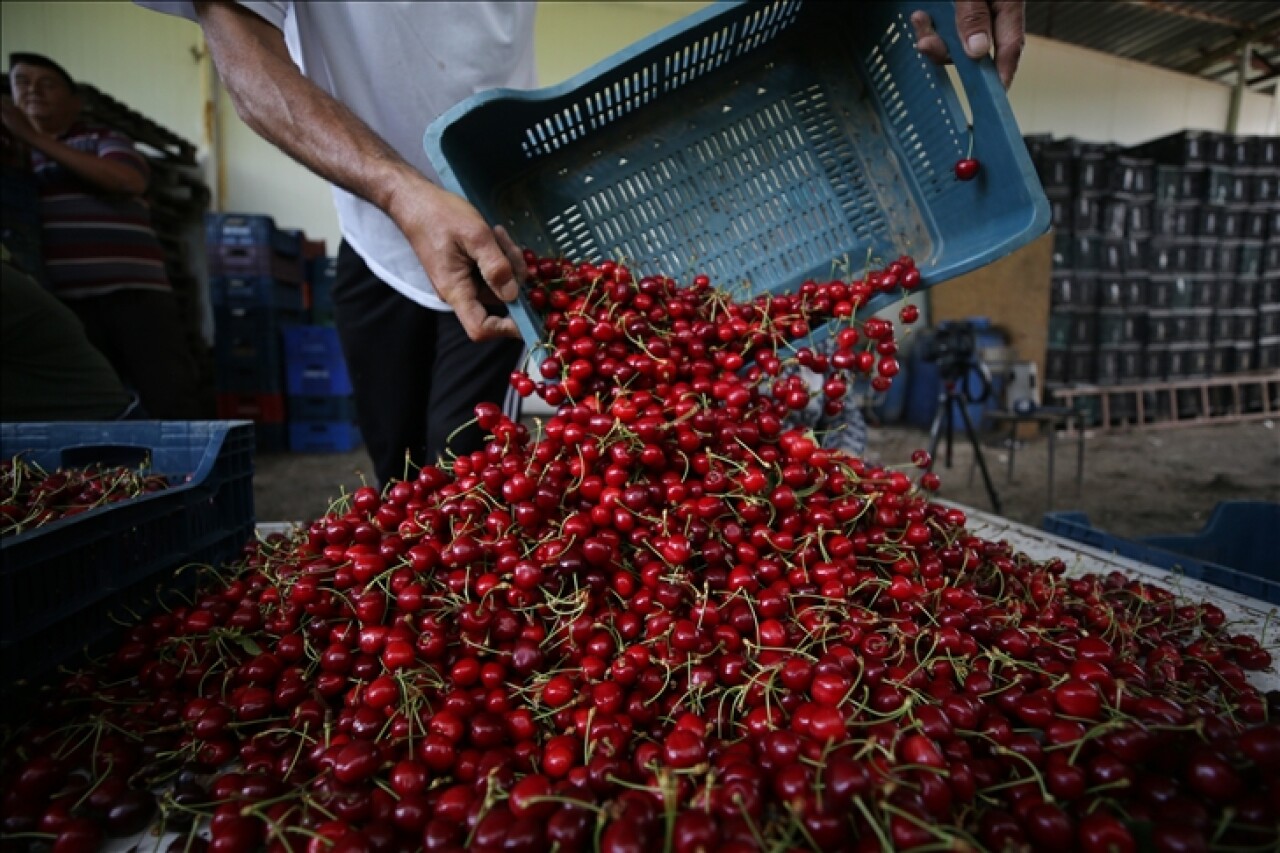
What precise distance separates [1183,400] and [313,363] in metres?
9.23

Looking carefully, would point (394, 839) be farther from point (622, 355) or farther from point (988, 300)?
point (988, 300)

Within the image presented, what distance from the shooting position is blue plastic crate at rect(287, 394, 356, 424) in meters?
5.86

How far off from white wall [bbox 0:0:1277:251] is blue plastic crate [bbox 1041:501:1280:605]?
22.7ft

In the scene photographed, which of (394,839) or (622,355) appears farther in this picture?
(622,355)

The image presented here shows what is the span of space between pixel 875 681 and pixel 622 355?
0.75 m

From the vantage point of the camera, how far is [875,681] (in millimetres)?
797

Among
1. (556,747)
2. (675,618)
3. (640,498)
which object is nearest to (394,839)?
(556,747)

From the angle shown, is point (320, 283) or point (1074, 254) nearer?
point (320, 283)

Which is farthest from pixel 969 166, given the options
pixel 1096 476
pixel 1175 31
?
pixel 1175 31

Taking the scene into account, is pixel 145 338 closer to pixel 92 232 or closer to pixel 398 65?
pixel 92 232

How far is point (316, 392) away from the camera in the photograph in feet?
19.2

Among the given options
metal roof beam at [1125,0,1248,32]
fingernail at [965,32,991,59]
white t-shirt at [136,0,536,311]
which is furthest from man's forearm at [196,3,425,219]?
metal roof beam at [1125,0,1248,32]

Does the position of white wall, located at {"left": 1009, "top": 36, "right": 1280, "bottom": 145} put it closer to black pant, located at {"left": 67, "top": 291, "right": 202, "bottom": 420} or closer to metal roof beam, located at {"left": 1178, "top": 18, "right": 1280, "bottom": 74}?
metal roof beam, located at {"left": 1178, "top": 18, "right": 1280, "bottom": 74}

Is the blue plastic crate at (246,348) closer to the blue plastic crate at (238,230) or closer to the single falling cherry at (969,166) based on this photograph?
the blue plastic crate at (238,230)
